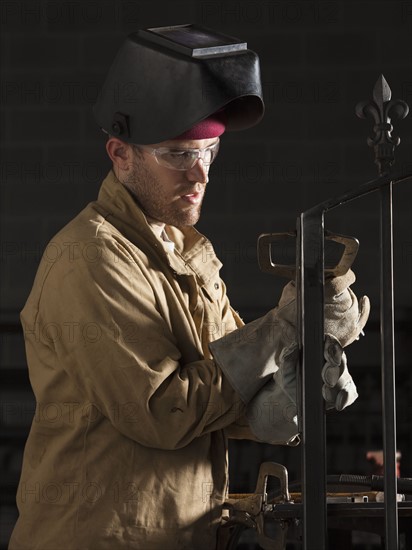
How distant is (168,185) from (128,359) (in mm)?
353

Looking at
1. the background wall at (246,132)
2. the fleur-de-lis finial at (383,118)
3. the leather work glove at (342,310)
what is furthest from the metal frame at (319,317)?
the background wall at (246,132)

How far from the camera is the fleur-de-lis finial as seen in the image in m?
1.66

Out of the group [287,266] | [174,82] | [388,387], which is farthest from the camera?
[174,82]

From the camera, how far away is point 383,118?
1.68 meters

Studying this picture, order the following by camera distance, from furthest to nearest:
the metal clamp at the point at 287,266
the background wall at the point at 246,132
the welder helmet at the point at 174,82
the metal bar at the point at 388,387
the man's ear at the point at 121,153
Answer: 1. the background wall at the point at 246,132
2. the man's ear at the point at 121,153
3. the welder helmet at the point at 174,82
4. the metal clamp at the point at 287,266
5. the metal bar at the point at 388,387

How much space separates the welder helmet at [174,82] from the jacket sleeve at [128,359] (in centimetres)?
24

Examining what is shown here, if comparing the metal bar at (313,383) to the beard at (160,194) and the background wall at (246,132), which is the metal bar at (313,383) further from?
the background wall at (246,132)

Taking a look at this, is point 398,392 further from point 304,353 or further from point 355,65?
point 304,353

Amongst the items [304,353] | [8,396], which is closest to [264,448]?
[8,396]

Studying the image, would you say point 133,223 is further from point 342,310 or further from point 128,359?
point 342,310

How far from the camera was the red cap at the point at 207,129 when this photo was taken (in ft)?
6.84

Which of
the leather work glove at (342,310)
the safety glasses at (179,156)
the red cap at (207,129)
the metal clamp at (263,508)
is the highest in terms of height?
the red cap at (207,129)

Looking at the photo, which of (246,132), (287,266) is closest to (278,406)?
(287,266)

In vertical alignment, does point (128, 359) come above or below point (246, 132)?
below
